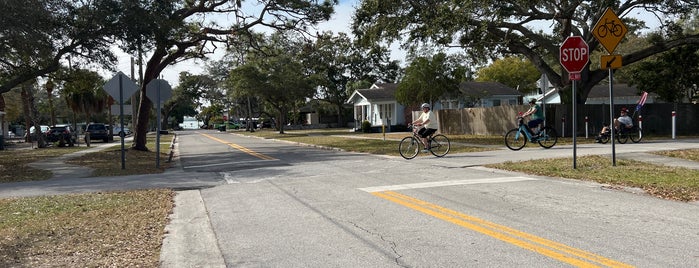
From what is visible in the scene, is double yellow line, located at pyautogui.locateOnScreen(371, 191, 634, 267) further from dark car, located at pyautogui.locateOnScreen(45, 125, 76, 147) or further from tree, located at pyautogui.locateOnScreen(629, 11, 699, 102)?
dark car, located at pyautogui.locateOnScreen(45, 125, 76, 147)

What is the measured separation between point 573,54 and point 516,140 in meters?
6.74

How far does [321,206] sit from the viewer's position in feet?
27.6

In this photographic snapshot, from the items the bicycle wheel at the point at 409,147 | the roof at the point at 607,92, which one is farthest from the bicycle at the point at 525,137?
the roof at the point at 607,92

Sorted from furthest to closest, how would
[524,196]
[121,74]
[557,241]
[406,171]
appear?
[121,74], [406,171], [524,196], [557,241]

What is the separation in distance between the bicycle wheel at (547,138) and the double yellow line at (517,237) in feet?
35.5

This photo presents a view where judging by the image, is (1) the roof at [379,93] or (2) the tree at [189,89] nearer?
(1) the roof at [379,93]

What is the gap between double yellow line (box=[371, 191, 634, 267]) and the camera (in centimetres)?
509

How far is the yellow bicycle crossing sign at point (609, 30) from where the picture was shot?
11547 mm

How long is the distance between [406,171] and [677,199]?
577 centimetres

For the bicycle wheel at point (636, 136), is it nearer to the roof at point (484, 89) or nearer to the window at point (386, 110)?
the roof at point (484, 89)

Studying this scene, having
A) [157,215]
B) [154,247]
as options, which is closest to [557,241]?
[154,247]

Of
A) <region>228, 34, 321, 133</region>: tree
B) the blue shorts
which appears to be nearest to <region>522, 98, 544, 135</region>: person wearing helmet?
the blue shorts

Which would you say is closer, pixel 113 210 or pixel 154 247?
pixel 154 247

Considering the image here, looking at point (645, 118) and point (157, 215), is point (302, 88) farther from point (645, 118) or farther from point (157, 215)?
point (157, 215)
